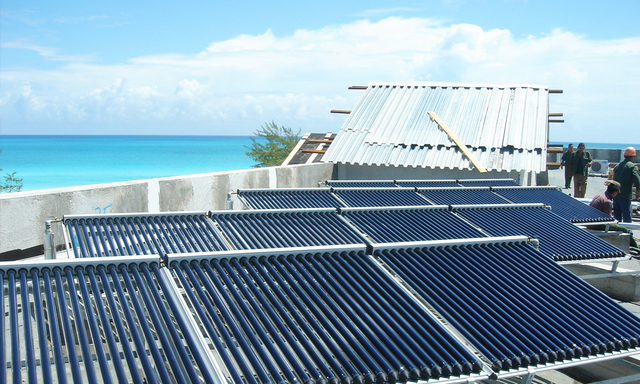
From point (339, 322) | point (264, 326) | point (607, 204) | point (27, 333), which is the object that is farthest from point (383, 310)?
point (607, 204)

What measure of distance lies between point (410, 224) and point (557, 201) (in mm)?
5172

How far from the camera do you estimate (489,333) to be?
3709 mm

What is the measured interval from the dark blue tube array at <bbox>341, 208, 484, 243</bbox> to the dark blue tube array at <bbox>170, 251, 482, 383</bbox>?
199 centimetres

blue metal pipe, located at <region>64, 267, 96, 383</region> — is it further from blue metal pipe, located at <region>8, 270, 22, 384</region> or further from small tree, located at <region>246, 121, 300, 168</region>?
small tree, located at <region>246, 121, 300, 168</region>

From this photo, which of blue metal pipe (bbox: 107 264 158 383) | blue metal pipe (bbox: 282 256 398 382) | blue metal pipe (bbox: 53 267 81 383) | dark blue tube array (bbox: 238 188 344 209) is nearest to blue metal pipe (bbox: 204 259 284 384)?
blue metal pipe (bbox: 282 256 398 382)

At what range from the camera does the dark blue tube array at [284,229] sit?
560cm

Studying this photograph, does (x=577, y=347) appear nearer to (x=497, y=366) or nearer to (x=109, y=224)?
(x=497, y=366)

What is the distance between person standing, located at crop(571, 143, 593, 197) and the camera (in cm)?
1975

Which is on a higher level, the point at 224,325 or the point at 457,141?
the point at 457,141

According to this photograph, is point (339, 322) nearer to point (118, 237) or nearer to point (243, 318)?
point (243, 318)

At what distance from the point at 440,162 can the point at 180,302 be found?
556 inches

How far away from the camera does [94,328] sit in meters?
3.01

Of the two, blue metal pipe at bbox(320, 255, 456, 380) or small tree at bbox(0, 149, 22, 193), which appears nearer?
blue metal pipe at bbox(320, 255, 456, 380)

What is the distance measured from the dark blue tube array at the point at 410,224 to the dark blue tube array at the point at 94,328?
Result: 127 inches
